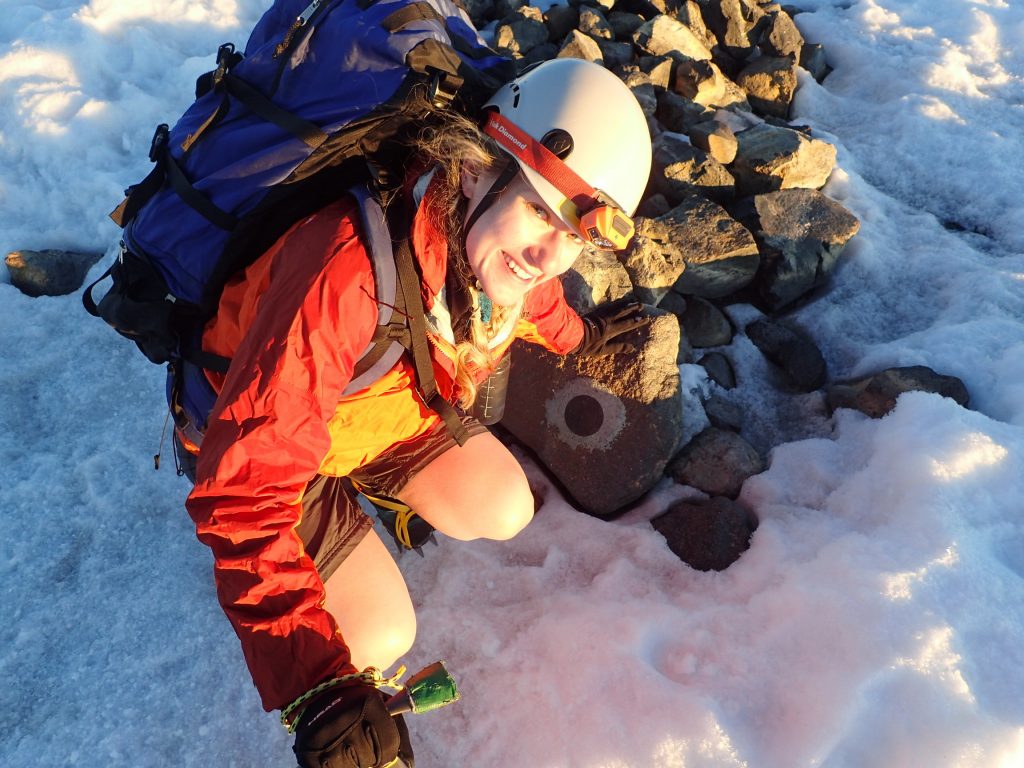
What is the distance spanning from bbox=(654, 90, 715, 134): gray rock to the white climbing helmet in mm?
2456

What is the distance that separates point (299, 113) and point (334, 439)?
3.26 feet

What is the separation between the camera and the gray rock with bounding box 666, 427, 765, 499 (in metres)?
2.88

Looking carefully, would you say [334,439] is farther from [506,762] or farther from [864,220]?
[864,220]

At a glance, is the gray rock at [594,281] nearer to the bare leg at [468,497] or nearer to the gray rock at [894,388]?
the bare leg at [468,497]

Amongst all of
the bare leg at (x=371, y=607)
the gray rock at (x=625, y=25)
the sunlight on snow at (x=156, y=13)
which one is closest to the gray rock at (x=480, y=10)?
the gray rock at (x=625, y=25)

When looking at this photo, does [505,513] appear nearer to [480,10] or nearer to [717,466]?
[717,466]

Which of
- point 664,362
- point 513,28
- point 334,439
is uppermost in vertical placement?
point 513,28

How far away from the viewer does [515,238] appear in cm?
185

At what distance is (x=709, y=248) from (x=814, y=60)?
9.34 feet

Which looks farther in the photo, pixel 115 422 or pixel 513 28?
pixel 513 28

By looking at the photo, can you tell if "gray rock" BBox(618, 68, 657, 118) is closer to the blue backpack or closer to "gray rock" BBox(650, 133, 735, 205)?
"gray rock" BBox(650, 133, 735, 205)

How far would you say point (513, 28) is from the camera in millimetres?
4500

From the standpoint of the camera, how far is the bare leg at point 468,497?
2.49 metres

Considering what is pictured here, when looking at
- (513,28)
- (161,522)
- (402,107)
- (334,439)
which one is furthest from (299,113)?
(513,28)
